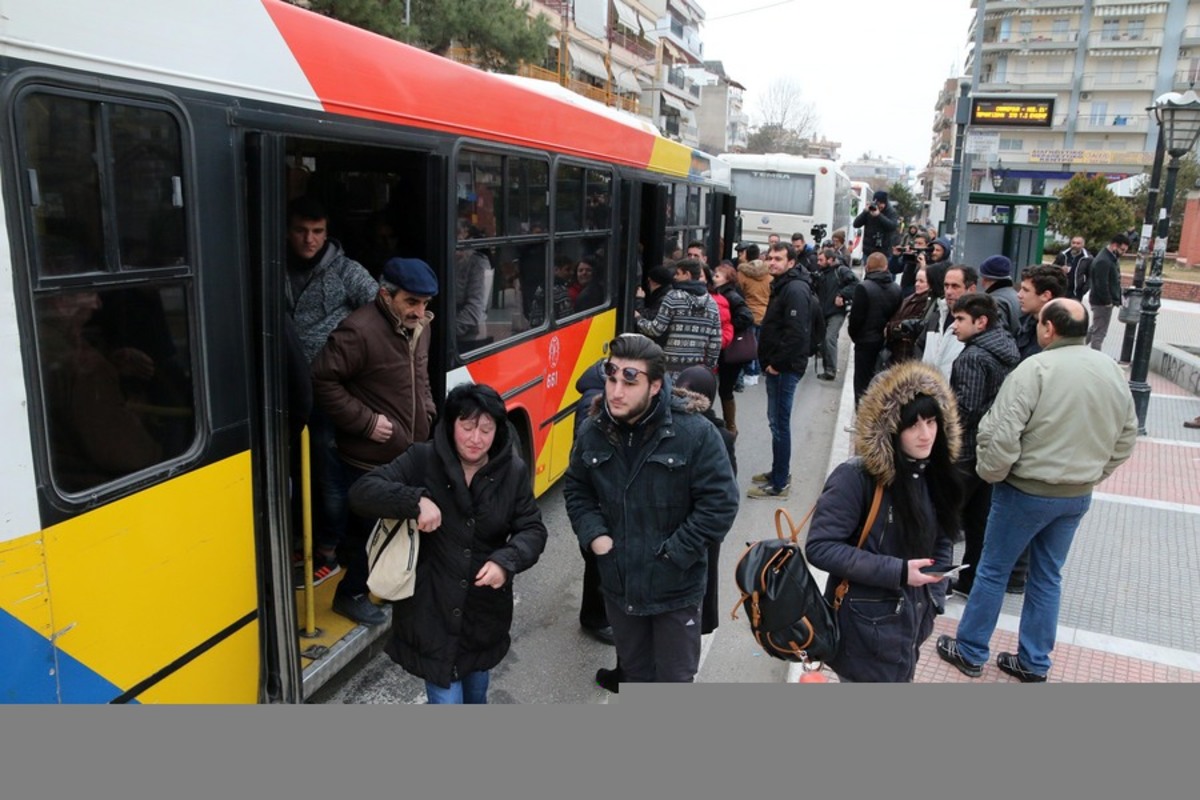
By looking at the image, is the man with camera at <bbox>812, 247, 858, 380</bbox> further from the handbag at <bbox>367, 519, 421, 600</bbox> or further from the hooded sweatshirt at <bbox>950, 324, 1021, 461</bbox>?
the handbag at <bbox>367, 519, 421, 600</bbox>

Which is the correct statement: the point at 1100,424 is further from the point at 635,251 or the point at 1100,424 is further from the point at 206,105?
the point at 635,251

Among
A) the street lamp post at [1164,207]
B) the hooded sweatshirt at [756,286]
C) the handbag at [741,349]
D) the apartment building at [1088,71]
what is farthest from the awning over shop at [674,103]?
the handbag at [741,349]

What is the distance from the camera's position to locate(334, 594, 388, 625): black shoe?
13.7 ft

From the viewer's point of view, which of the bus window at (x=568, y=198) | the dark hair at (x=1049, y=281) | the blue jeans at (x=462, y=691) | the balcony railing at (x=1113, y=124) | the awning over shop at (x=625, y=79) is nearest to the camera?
the blue jeans at (x=462, y=691)

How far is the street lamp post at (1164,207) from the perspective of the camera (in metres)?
9.61

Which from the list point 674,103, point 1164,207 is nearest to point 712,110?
point 674,103

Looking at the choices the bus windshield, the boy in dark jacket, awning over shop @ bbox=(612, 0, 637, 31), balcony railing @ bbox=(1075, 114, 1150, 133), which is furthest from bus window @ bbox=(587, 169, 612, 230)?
balcony railing @ bbox=(1075, 114, 1150, 133)

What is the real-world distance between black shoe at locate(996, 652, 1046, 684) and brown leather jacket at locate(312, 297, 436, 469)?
3135mm

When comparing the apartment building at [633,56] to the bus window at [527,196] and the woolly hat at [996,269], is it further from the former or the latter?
the woolly hat at [996,269]

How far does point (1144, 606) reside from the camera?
5363 millimetres

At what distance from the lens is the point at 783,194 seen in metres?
23.3

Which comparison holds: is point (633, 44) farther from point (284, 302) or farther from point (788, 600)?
point (788, 600)

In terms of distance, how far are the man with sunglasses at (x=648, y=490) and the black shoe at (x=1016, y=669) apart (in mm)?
2023

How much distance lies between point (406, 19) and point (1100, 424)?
59.1ft
